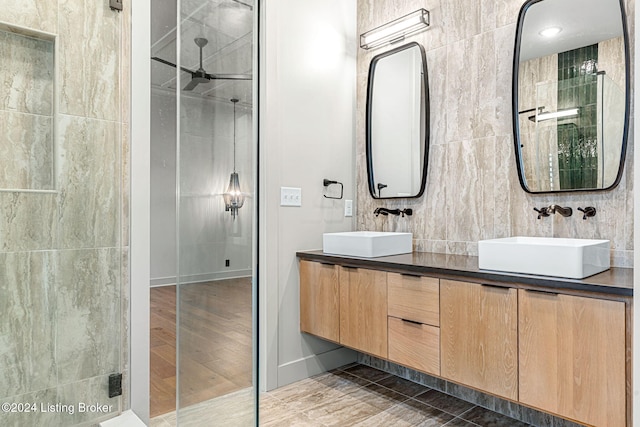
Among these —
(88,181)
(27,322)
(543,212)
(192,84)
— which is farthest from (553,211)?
(27,322)

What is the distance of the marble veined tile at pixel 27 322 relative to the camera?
1.68m

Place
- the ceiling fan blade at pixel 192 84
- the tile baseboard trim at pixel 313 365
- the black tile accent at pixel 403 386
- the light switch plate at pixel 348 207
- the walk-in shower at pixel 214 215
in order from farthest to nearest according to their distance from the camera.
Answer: the light switch plate at pixel 348 207 < the tile baseboard trim at pixel 313 365 < the black tile accent at pixel 403 386 < the ceiling fan blade at pixel 192 84 < the walk-in shower at pixel 214 215

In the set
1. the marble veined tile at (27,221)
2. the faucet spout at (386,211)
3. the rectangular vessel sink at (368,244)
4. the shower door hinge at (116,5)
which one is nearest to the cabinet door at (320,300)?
the rectangular vessel sink at (368,244)

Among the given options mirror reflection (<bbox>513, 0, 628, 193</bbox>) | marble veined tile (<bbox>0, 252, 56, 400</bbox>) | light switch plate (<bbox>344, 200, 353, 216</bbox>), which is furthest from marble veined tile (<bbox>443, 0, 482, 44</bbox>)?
→ marble veined tile (<bbox>0, 252, 56, 400</bbox>)

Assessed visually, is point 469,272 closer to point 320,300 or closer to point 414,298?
point 414,298

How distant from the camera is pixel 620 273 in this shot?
1.73m

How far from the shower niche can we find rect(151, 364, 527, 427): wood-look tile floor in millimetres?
1331

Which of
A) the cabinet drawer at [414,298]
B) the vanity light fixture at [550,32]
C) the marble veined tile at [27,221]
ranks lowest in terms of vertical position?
the cabinet drawer at [414,298]

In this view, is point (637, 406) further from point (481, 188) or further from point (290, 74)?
point (290, 74)

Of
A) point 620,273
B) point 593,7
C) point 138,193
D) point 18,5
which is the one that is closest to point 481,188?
point 620,273

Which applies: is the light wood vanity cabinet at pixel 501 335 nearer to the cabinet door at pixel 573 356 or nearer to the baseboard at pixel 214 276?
the cabinet door at pixel 573 356

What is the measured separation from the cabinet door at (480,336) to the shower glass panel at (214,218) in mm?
1094

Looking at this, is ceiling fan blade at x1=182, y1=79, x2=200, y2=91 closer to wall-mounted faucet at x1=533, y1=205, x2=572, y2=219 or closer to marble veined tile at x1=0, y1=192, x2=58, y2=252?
marble veined tile at x1=0, y1=192, x2=58, y2=252

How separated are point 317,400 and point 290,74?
2.03 metres
